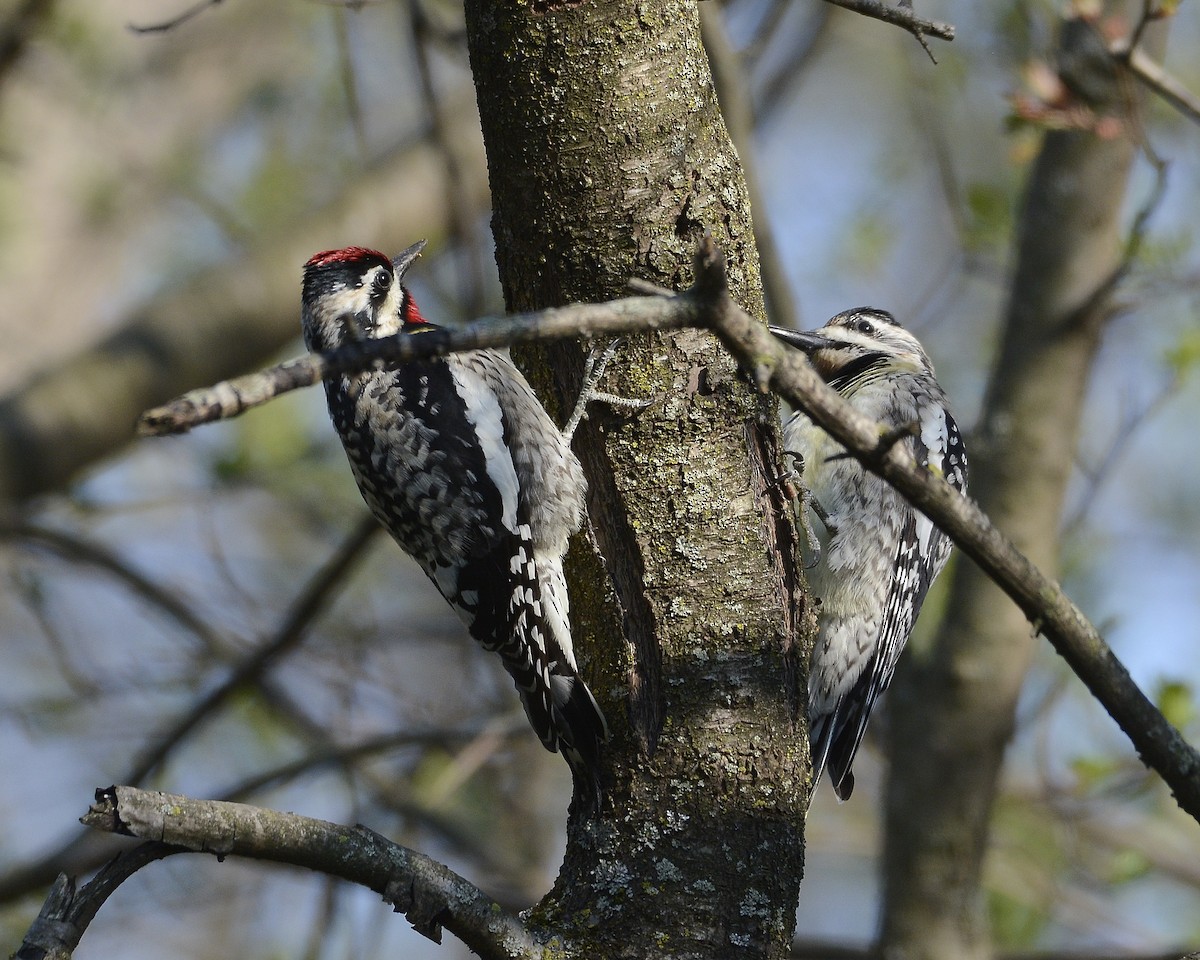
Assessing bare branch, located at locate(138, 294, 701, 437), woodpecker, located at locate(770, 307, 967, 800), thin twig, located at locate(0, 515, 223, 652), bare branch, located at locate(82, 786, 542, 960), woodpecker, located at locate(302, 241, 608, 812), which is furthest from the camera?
thin twig, located at locate(0, 515, 223, 652)

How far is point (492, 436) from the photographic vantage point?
338cm

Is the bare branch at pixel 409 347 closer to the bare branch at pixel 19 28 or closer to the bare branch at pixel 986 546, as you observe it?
the bare branch at pixel 986 546

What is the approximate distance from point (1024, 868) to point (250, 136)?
24.1 ft

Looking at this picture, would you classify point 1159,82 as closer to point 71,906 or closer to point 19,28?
point 71,906

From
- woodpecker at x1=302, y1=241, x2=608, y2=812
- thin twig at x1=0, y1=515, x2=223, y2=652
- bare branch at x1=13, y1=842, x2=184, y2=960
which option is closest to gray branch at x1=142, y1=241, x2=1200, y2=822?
bare branch at x1=13, y1=842, x2=184, y2=960

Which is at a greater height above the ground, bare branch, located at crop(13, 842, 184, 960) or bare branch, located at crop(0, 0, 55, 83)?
bare branch, located at crop(0, 0, 55, 83)

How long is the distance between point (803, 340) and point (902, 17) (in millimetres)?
2201

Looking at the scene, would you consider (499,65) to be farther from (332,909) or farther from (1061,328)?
(332,909)

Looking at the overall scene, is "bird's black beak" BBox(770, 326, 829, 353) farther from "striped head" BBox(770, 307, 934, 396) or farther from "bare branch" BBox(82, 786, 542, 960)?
"bare branch" BBox(82, 786, 542, 960)

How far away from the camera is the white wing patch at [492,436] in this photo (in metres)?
3.36

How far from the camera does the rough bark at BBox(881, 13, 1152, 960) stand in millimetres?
4551

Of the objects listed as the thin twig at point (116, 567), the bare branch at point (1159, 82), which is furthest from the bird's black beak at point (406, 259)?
the bare branch at point (1159, 82)

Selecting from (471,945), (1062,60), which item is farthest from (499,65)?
(1062,60)

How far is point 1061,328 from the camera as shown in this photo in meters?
4.70
